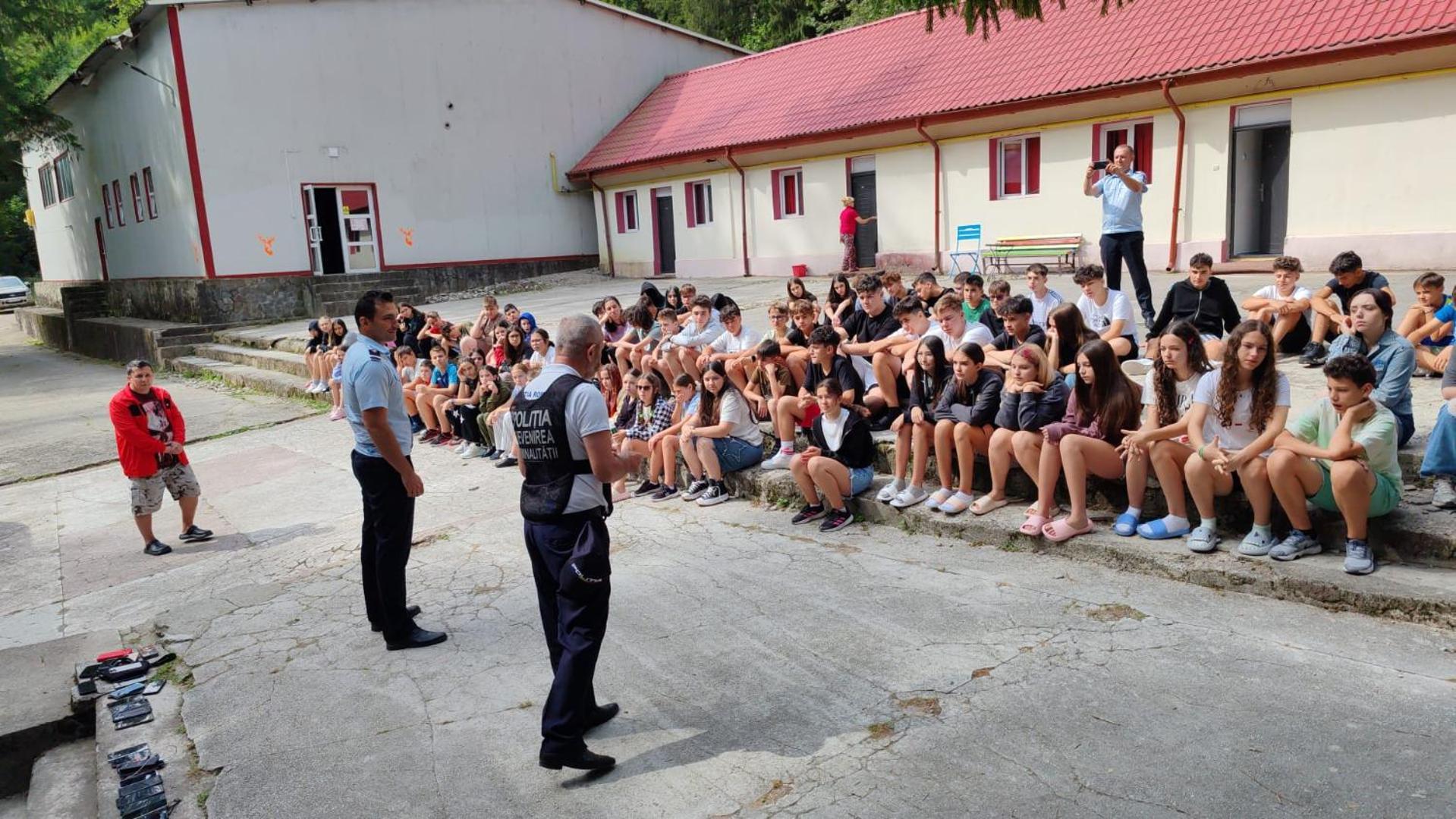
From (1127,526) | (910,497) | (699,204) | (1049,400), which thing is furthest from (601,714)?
(699,204)

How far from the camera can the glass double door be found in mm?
23438

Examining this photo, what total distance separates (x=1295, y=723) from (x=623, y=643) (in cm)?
312

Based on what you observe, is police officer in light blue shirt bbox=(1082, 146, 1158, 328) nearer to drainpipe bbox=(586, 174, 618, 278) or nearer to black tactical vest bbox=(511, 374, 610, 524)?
black tactical vest bbox=(511, 374, 610, 524)

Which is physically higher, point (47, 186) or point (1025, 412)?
point (47, 186)

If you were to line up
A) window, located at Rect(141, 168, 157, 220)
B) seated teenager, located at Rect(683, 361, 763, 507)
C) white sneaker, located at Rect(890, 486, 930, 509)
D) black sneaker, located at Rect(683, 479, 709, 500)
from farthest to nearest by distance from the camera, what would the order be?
1. window, located at Rect(141, 168, 157, 220)
2. black sneaker, located at Rect(683, 479, 709, 500)
3. seated teenager, located at Rect(683, 361, 763, 507)
4. white sneaker, located at Rect(890, 486, 930, 509)

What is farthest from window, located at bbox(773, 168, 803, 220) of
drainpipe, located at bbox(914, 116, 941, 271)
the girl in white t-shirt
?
Result: the girl in white t-shirt

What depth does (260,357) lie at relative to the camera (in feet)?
60.4

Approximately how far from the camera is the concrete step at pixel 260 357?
16953mm

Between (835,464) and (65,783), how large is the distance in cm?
483

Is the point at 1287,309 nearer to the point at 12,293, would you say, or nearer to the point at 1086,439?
the point at 1086,439

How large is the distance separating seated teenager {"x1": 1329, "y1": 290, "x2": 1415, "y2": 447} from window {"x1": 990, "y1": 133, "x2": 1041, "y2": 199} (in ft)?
39.5

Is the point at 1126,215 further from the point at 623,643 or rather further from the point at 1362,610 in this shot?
the point at 623,643

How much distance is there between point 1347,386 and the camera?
199 inches

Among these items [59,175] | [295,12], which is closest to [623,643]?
[295,12]
